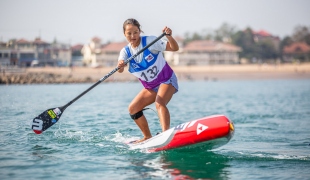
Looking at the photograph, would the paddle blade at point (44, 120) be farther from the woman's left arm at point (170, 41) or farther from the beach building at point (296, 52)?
the beach building at point (296, 52)

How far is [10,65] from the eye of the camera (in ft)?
182

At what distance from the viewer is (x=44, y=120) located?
8961 mm

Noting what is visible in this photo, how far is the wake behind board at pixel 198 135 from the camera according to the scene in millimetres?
7252

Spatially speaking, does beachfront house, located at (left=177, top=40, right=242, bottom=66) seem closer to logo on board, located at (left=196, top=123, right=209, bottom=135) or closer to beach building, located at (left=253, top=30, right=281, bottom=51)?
beach building, located at (left=253, top=30, right=281, bottom=51)

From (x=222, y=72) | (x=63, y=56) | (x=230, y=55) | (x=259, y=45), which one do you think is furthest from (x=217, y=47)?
(x=63, y=56)

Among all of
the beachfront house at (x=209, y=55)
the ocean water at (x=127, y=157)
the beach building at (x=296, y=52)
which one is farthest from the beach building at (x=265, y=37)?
the ocean water at (x=127, y=157)

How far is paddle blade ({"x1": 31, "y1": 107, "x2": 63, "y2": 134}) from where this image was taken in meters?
8.88

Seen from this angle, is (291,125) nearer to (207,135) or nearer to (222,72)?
(207,135)

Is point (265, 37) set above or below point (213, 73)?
above

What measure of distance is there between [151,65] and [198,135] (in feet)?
4.65

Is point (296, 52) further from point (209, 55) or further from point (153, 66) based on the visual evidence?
point (153, 66)

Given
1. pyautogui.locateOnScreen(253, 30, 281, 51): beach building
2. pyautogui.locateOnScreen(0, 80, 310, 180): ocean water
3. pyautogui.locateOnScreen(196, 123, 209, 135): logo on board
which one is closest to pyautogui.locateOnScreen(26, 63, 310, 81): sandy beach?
pyautogui.locateOnScreen(253, 30, 281, 51): beach building

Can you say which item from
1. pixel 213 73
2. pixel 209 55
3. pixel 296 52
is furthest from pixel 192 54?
pixel 296 52

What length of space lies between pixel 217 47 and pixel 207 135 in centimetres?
10425
